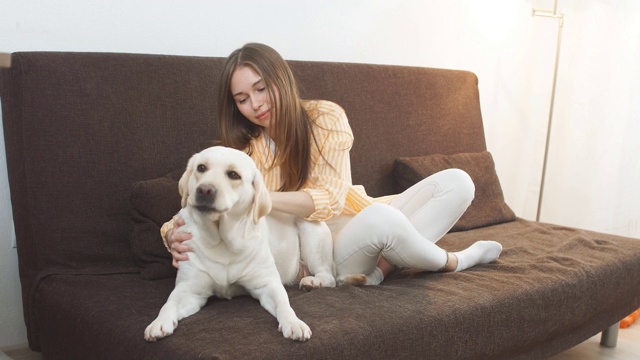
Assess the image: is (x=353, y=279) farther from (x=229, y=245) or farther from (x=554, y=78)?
(x=554, y=78)

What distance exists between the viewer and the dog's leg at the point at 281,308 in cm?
162

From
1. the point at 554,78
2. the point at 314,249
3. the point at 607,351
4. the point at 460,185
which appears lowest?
the point at 607,351

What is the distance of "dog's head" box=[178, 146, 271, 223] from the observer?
5.51 feet

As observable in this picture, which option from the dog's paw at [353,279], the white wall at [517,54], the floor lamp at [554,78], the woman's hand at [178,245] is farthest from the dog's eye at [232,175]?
the floor lamp at [554,78]

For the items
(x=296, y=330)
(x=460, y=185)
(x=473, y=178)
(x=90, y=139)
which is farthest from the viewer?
(x=473, y=178)

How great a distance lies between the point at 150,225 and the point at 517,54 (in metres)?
2.86

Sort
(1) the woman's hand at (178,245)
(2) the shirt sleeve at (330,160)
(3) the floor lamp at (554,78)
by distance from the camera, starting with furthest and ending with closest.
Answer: (3) the floor lamp at (554,78), (2) the shirt sleeve at (330,160), (1) the woman's hand at (178,245)

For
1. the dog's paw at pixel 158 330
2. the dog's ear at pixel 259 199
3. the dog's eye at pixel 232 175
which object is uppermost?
the dog's eye at pixel 232 175

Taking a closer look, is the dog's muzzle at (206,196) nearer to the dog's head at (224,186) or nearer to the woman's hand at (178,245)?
the dog's head at (224,186)

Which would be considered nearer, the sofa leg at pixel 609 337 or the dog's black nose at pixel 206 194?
the dog's black nose at pixel 206 194

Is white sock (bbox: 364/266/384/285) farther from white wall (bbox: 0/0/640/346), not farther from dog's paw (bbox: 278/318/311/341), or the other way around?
white wall (bbox: 0/0/640/346)

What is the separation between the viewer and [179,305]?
1.76m

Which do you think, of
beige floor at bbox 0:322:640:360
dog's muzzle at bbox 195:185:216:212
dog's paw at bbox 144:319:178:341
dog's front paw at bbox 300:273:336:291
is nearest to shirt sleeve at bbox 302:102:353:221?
dog's front paw at bbox 300:273:336:291

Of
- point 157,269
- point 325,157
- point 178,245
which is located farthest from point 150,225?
point 325,157
